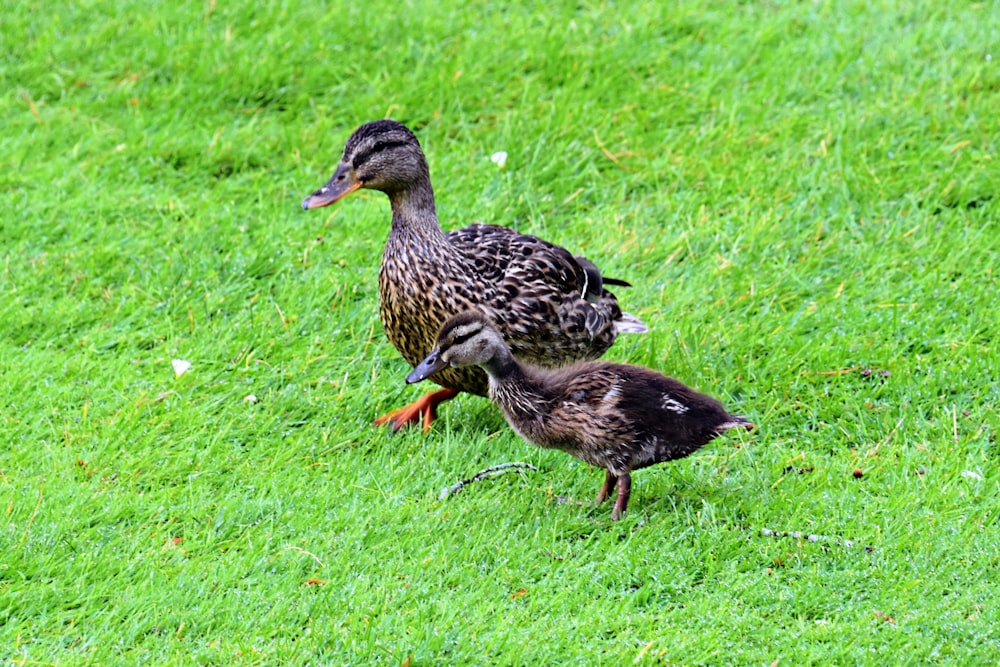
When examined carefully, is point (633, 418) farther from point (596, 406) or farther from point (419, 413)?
point (419, 413)

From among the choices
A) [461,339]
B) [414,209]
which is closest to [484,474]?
[461,339]

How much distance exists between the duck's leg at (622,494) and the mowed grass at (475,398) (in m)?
0.06

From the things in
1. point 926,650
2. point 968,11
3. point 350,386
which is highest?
point 968,11

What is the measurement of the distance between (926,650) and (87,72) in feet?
20.9

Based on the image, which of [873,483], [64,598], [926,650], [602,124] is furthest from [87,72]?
[926,650]

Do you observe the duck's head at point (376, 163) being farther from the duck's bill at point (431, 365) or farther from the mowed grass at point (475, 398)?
the duck's bill at point (431, 365)

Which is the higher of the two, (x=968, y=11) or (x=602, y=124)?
(x=968, y=11)

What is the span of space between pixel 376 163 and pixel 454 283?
2.23ft

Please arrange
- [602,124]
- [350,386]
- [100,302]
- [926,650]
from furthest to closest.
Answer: [602,124] < [100,302] < [350,386] < [926,650]

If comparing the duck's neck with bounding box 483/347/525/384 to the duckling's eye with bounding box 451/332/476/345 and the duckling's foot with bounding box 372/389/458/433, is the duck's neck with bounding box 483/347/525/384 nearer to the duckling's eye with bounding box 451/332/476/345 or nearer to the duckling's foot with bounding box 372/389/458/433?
the duckling's eye with bounding box 451/332/476/345

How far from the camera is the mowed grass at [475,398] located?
451 cm

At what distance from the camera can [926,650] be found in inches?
169

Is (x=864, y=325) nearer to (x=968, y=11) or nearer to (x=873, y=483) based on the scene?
(x=873, y=483)

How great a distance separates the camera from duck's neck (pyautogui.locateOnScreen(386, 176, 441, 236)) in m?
5.94
